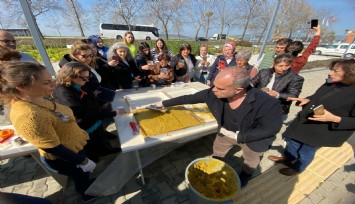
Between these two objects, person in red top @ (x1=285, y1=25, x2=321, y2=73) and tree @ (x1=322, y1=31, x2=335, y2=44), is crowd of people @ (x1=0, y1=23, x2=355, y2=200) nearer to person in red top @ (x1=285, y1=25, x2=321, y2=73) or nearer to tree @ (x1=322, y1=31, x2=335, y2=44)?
person in red top @ (x1=285, y1=25, x2=321, y2=73)

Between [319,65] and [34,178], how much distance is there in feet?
45.7

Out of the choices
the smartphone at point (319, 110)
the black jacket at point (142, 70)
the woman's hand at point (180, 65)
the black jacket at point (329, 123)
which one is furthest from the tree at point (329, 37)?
the smartphone at point (319, 110)

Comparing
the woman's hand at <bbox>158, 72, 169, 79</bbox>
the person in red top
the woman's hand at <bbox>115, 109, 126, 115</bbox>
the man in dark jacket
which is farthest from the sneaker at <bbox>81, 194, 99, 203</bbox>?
the person in red top

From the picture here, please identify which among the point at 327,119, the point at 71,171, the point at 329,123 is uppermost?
the point at 327,119

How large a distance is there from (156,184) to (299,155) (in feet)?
6.80

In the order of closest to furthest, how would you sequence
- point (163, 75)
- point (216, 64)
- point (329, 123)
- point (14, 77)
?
point (14, 77), point (329, 123), point (163, 75), point (216, 64)

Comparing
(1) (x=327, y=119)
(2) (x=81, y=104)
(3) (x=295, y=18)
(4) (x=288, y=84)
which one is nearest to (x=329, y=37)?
(3) (x=295, y=18)

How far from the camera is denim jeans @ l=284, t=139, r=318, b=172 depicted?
224 centimetres

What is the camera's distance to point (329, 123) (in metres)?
1.96

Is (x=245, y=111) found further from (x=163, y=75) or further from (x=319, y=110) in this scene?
(x=163, y=75)

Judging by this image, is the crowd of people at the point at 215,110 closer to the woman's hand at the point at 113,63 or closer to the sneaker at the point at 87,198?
the sneaker at the point at 87,198

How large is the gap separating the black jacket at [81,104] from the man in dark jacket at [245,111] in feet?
4.70

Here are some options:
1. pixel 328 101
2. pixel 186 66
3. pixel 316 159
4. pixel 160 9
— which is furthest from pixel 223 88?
pixel 160 9

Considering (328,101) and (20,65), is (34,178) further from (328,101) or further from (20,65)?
(328,101)
